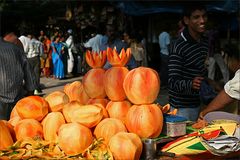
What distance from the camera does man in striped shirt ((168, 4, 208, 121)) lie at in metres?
3.05

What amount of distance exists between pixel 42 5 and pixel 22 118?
1734cm

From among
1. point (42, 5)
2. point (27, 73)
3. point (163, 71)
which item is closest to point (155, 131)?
point (27, 73)

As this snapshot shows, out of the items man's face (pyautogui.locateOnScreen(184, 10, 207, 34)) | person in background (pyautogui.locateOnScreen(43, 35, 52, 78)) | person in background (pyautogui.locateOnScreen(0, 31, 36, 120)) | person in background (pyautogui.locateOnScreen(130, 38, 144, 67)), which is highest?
man's face (pyautogui.locateOnScreen(184, 10, 207, 34))

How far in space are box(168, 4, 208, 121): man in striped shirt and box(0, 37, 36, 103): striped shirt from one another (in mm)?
1603

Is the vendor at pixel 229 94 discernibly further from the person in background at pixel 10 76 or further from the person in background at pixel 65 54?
the person in background at pixel 65 54

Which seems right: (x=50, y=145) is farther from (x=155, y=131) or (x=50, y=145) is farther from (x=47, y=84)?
(x=47, y=84)

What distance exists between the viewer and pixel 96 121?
203cm

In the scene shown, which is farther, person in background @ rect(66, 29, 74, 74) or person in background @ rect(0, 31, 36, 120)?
person in background @ rect(66, 29, 74, 74)

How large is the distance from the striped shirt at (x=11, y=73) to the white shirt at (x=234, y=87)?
2237 millimetres

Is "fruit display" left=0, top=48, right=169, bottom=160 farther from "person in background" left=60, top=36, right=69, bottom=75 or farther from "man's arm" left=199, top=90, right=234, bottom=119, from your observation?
"person in background" left=60, top=36, right=69, bottom=75

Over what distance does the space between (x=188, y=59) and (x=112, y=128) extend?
130 cm

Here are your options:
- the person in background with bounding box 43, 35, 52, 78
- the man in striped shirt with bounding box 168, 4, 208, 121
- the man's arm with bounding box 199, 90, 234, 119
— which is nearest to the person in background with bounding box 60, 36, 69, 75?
the person in background with bounding box 43, 35, 52, 78

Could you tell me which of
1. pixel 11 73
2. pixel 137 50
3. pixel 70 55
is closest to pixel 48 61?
pixel 70 55

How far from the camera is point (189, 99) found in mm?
3164
